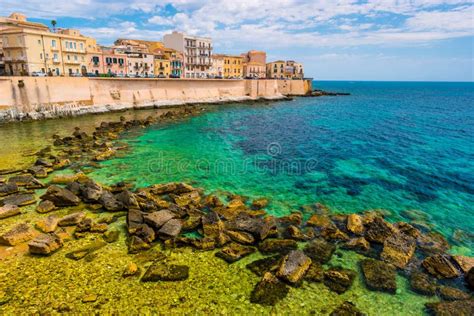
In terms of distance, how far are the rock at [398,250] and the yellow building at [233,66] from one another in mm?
97675

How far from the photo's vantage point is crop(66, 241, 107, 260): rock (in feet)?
38.9

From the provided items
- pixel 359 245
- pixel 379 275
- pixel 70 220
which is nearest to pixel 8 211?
pixel 70 220

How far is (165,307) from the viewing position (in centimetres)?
949

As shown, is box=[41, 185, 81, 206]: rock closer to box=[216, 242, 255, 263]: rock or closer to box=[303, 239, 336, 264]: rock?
box=[216, 242, 255, 263]: rock

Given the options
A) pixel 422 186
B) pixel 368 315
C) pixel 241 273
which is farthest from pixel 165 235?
pixel 422 186

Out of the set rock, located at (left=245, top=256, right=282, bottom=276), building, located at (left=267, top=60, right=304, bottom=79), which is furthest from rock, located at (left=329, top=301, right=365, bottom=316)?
building, located at (left=267, top=60, right=304, bottom=79)

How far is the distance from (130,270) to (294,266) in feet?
20.0

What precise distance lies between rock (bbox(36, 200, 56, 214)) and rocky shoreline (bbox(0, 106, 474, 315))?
0.15 feet

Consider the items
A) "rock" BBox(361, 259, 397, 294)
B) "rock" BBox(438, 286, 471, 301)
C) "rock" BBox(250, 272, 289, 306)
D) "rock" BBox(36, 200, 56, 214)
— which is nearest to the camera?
"rock" BBox(250, 272, 289, 306)

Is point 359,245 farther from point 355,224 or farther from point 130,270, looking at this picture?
point 130,270

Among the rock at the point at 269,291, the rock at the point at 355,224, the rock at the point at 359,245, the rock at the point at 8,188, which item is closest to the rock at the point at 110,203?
the rock at the point at 8,188

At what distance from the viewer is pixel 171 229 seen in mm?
13773

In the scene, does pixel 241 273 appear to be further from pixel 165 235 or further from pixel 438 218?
pixel 438 218

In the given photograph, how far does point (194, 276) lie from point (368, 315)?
6.02 m
